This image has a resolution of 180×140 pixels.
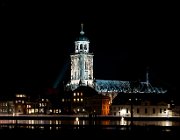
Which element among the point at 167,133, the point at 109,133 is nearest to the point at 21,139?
the point at 109,133

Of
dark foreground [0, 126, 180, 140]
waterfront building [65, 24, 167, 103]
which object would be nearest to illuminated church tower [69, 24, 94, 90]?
waterfront building [65, 24, 167, 103]

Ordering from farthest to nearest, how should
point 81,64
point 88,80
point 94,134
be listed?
1. point 88,80
2. point 81,64
3. point 94,134

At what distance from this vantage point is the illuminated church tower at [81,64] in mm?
125938

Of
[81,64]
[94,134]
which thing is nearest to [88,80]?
[81,64]

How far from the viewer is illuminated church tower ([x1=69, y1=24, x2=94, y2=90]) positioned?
126m

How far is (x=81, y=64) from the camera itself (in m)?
127

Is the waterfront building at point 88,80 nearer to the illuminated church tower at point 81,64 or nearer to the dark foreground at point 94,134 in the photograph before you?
the illuminated church tower at point 81,64

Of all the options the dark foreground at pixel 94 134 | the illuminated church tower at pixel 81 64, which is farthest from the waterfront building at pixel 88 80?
the dark foreground at pixel 94 134

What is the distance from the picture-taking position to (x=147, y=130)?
60344 millimetres

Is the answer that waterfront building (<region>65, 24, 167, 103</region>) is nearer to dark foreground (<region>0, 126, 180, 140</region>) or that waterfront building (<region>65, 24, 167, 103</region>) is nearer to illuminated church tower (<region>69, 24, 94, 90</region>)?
illuminated church tower (<region>69, 24, 94, 90</region>)

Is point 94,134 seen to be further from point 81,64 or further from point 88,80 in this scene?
point 88,80

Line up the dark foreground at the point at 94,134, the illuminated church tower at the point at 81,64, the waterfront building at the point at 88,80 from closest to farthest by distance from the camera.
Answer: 1. the dark foreground at the point at 94,134
2. the illuminated church tower at the point at 81,64
3. the waterfront building at the point at 88,80

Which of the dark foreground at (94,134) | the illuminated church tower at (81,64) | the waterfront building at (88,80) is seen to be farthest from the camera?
the waterfront building at (88,80)

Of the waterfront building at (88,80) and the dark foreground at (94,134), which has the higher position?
the waterfront building at (88,80)
